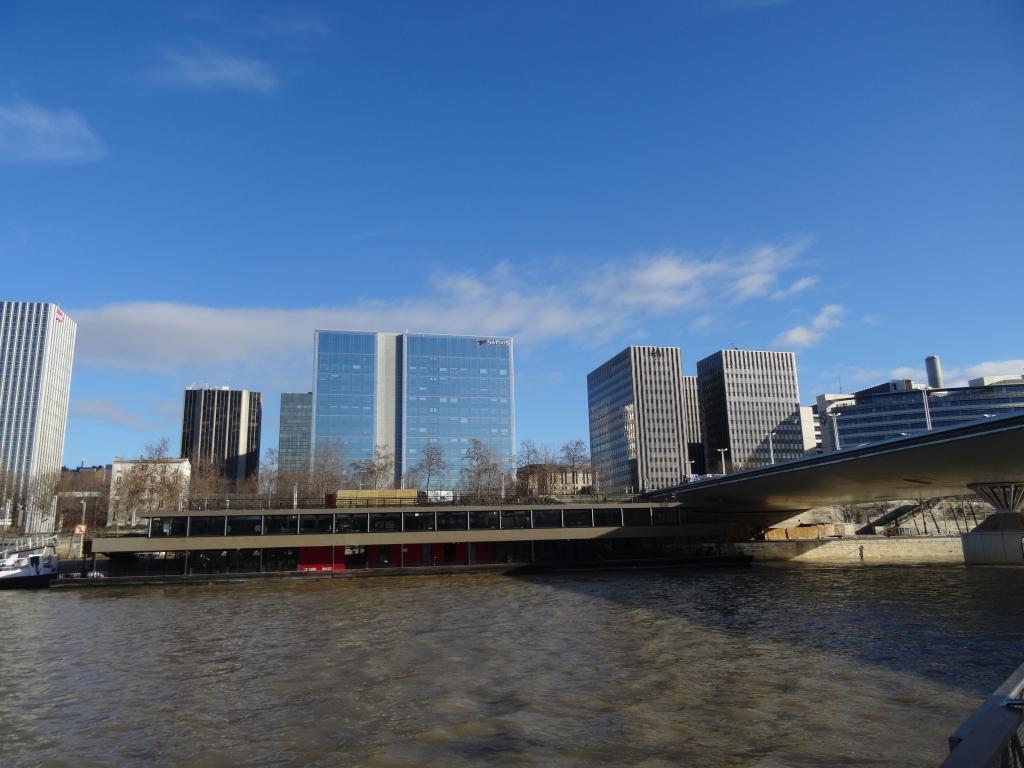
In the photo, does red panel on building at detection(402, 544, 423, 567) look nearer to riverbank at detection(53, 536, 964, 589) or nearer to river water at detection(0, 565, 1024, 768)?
riverbank at detection(53, 536, 964, 589)

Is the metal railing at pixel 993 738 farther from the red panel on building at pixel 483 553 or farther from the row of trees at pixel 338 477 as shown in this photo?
the row of trees at pixel 338 477

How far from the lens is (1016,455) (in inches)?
1973

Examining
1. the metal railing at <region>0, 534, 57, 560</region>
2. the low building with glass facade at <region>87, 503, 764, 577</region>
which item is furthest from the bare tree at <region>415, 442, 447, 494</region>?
the metal railing at <region>0, 534, 57, 560</region>

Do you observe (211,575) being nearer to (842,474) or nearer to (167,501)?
(167,501)

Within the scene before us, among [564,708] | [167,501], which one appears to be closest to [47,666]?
[564,708]

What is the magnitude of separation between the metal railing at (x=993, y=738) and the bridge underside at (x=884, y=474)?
140ft

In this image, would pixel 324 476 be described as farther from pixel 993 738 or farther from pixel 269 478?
pixel 993 738

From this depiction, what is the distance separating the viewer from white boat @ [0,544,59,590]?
63.1 m

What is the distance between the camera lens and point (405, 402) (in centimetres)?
19412

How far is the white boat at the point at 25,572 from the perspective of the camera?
63094mm

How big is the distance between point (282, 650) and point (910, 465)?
47772 millimetres

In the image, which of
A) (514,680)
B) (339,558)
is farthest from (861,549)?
(514,680)

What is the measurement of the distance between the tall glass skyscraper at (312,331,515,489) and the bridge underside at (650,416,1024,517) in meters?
110

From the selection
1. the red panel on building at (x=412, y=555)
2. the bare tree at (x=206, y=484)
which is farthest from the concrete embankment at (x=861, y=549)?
the bare tree at (x=206, y=484)
